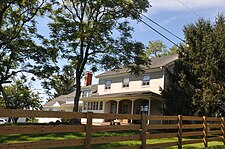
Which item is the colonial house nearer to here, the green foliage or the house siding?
the house siding

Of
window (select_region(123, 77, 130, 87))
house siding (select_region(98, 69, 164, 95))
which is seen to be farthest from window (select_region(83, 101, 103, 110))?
window (select_region(123, 77, 130, 87))

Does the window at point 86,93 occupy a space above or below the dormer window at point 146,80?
below

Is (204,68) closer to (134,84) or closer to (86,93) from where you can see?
(134,84)

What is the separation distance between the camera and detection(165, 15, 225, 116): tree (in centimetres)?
2036

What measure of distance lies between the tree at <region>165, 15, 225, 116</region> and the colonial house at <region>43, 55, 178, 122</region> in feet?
10.5

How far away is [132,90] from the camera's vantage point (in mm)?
30750

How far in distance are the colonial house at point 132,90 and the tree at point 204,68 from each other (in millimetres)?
3212

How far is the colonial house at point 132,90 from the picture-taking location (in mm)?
27219

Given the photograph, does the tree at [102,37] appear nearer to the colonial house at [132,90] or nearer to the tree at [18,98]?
the colonial house at [132,90]

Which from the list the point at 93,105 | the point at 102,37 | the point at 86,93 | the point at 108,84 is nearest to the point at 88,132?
the point at 102,37

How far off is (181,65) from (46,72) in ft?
41.9

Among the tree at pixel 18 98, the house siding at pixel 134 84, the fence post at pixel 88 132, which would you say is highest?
the house siding at pixel 134 84

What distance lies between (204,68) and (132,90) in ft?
35.8

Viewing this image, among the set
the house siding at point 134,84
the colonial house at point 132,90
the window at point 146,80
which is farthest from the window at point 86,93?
the window at point 146,80
